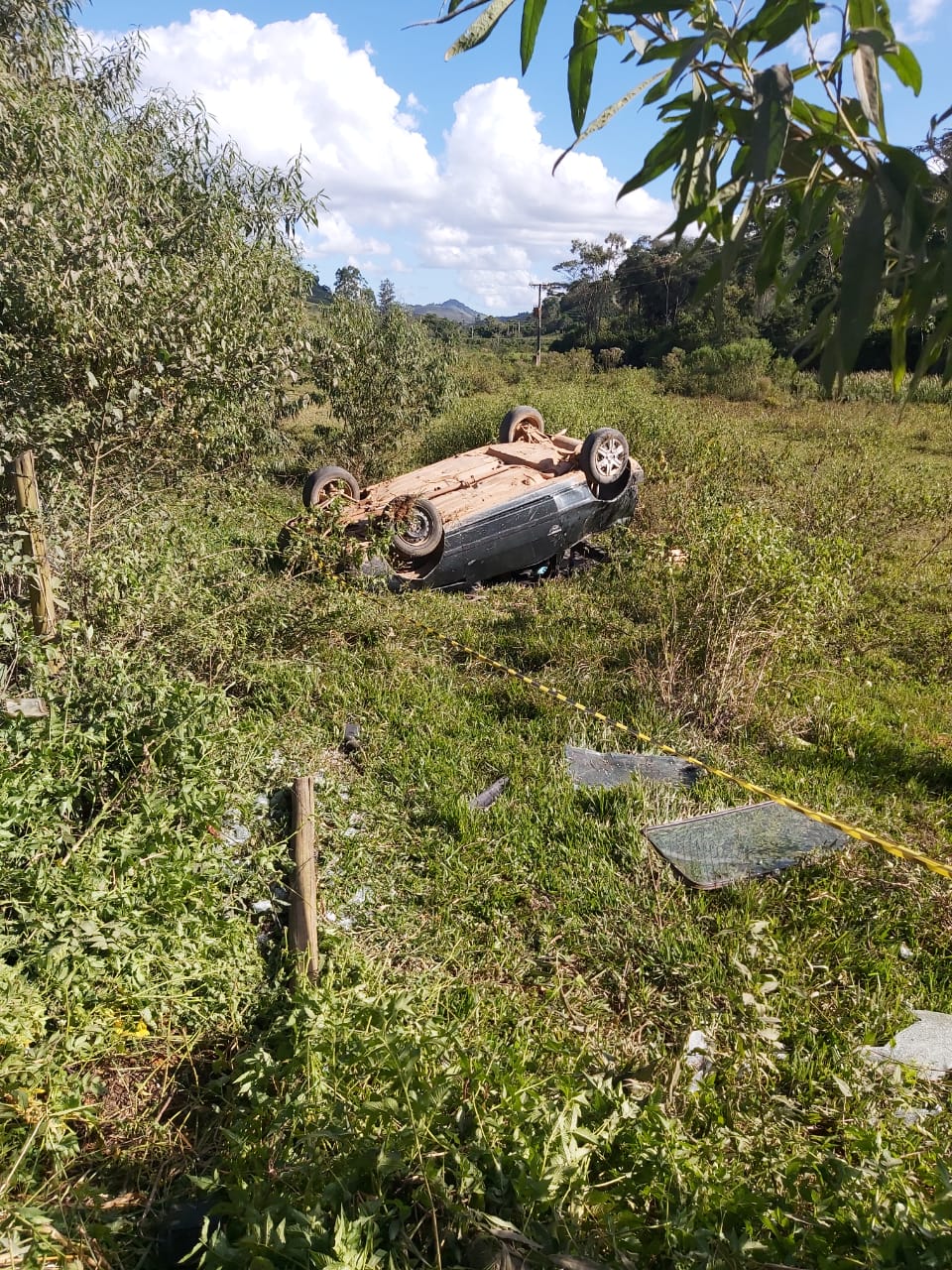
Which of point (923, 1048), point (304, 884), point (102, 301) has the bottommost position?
point (923, 1048)

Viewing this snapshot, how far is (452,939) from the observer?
362 centimetres

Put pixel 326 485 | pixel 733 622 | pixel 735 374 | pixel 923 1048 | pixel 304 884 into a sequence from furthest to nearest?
pixel 735 374 < pixel 326 485 < pixel 733 622 < pixel 304 884 < pixel 923 1048

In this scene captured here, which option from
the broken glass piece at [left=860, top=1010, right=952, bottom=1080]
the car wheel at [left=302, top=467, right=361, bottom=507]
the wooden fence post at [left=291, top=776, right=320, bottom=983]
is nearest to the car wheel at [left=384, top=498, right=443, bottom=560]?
the car wheel at [left=302, top=467, right=361, bottom=507]

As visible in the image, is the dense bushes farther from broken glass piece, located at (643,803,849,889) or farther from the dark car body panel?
broken glass piece, located at (643,803,849,889)

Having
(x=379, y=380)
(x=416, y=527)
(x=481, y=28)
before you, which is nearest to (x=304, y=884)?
(x=481, y=28)

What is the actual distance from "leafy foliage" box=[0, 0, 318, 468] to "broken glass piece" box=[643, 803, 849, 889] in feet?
13.3

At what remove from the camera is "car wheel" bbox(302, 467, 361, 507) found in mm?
8648

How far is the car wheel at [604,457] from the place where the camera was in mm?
8688

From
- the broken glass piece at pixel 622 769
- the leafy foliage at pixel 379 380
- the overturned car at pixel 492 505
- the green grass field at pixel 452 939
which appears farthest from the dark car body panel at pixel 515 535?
the leafy foliage at pixel 379 380

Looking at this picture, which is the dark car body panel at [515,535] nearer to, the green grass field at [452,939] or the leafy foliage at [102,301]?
the green grass field at [452,939]

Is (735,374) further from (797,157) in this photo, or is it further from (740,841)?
(797,157)

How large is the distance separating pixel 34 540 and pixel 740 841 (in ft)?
13.1

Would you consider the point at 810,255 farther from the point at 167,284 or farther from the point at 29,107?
the point at 29,107

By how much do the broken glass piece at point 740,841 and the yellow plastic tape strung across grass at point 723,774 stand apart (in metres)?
0.07
